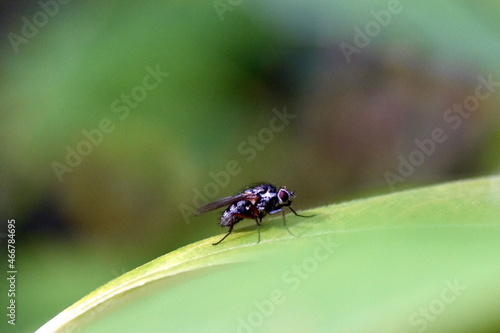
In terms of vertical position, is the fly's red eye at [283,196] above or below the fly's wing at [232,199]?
below

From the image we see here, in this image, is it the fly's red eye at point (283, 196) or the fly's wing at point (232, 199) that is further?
the fly's red eye at point (283, 196)

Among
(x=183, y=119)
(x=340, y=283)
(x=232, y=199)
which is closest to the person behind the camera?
(x=340, y=283)

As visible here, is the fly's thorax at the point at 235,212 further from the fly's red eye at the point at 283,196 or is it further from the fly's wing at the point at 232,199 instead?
the fly's red eye at the point at 283,196

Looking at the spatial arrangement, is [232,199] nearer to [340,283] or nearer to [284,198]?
[284,198]

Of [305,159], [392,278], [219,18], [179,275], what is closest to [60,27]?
[219,18]

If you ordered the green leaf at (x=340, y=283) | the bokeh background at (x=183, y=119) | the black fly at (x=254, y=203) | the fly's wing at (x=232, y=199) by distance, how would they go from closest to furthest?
the green leaf at (x=340, y=283), the fly's wing at (x=232, y=199), the black fly at (x=254, y=203), the bokeh background at (x=183, y=119)

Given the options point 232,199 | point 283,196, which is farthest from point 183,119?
point 283,196

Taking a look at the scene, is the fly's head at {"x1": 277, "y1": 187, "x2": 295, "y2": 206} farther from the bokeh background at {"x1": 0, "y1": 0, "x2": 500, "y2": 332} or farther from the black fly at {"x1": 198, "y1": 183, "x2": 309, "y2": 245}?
the bokeh background at {"x1": 0, "y1": 0, "x2": 500, "y2": 332}

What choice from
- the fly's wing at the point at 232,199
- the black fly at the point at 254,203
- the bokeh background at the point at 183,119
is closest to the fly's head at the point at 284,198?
the black fly at the point at 254,203

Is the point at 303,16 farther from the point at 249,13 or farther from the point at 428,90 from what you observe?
the point at 428,90
